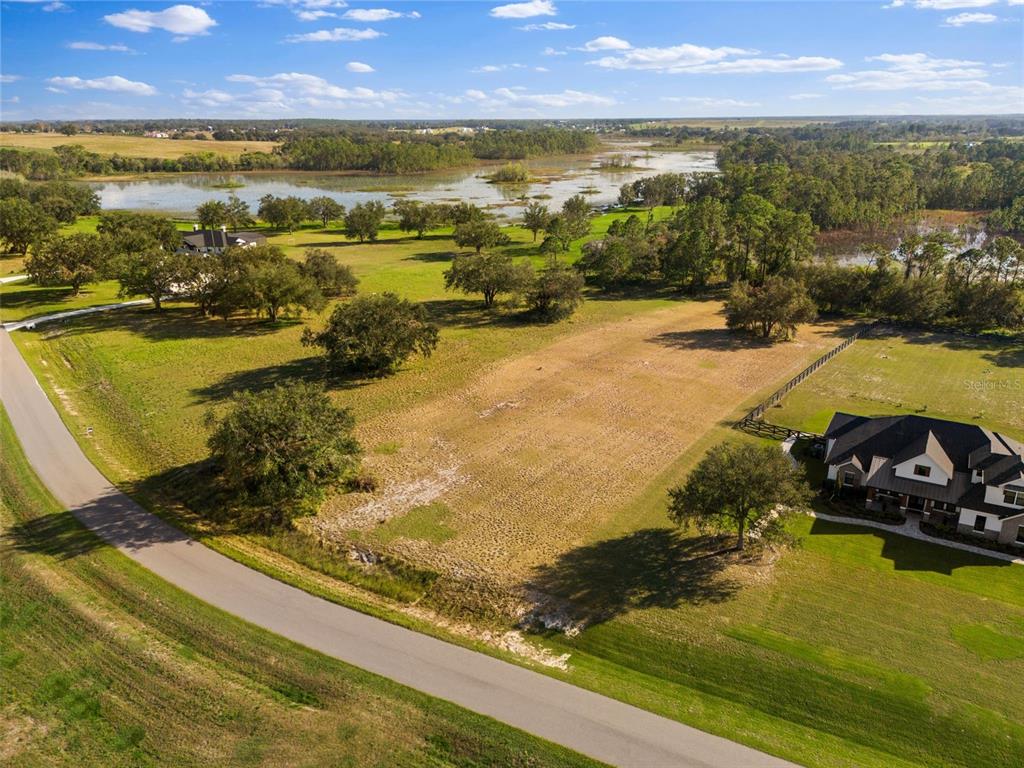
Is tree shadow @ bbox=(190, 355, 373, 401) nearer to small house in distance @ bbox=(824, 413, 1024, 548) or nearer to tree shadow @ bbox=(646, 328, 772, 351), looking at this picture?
tree shadow @ bbox=(646, 328, 772, 351)

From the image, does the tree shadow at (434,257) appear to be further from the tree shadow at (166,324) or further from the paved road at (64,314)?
the paved road at (64,314)

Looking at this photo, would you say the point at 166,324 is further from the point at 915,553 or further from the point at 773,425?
the point at 915,553

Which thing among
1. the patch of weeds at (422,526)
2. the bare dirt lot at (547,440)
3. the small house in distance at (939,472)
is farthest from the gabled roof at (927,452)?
the patch of weeds at (422,526)

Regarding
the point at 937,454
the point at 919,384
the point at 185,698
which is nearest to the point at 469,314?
the point at 919,384

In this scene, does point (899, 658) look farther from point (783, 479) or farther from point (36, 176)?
point (36, 176)

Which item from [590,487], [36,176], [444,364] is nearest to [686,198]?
[444,364]

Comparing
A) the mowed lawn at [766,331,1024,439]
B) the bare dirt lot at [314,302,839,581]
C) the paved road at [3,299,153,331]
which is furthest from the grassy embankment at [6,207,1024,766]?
the paved road at [3,299,153,331]
